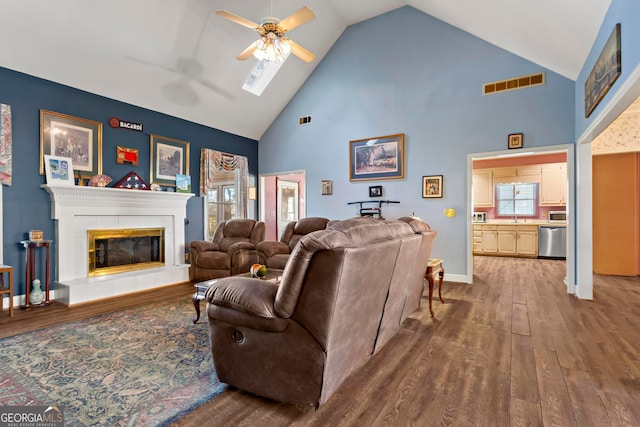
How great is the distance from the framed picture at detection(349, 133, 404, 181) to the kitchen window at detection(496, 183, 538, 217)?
14.9 ft

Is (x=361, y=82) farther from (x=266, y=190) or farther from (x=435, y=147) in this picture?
(x=266, y=190)

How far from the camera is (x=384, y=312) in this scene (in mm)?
2275

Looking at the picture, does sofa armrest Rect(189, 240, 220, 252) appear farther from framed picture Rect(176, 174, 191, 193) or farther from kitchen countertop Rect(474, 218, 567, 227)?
kitchen countertop Rect(474, 218, 567, 227)

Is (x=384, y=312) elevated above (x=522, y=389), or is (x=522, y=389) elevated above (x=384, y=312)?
(x=384, y=312)

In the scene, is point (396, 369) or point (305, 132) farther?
point (305, 132)

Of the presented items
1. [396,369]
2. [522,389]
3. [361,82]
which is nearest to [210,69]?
[361,82]

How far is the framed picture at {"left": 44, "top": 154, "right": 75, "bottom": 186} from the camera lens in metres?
3.99

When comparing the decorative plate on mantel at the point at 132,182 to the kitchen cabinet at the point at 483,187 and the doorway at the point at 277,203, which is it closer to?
the doorway at the point at 277,203

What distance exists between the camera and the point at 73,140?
169 inches

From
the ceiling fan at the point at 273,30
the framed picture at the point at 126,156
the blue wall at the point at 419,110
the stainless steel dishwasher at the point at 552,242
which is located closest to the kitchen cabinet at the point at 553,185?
the stainless steel dishwasher at the point at 552,242

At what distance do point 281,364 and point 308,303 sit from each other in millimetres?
397

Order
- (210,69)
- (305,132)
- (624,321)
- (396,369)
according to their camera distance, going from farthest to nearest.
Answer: (305,132) → (210,69) → (624,321) → (396,369)

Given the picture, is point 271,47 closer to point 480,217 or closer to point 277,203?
point 277,203

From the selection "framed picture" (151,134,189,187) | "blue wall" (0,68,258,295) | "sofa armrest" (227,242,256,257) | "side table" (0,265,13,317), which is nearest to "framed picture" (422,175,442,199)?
"sofa armrest" (227,242,256,257)
